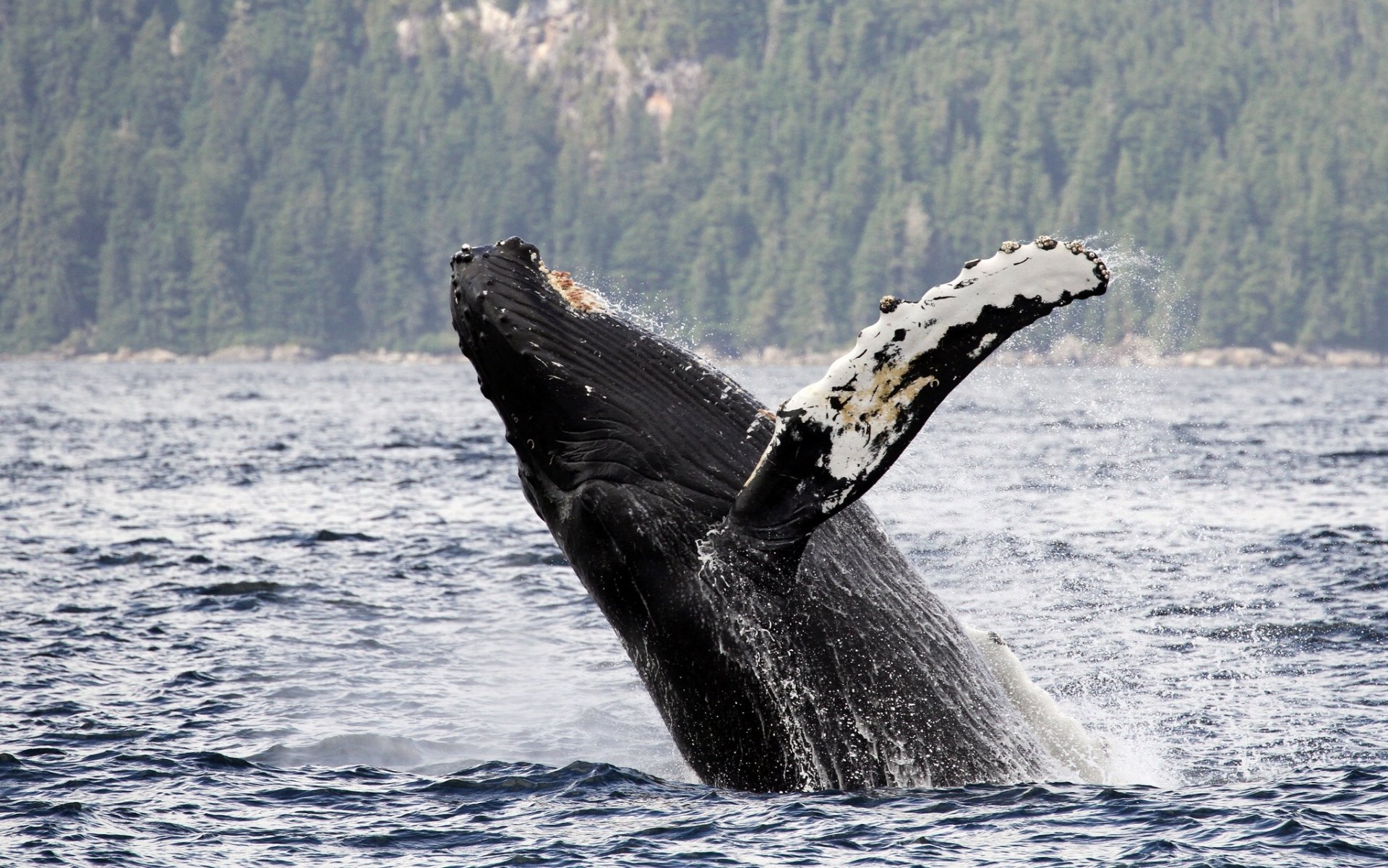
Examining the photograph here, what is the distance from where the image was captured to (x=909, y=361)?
5742mm

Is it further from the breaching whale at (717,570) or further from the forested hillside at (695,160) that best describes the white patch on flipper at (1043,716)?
the forested hillside at (695,160)

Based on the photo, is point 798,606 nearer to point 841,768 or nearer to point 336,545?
point 841,768

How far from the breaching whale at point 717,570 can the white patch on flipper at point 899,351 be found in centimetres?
39

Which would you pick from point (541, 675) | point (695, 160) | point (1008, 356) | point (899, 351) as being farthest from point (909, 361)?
point (695, 160)

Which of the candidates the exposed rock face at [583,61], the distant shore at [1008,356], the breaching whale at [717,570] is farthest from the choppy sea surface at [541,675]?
the exposed rock face at [583,61]

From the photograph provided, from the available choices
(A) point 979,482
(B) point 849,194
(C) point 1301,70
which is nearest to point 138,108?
(B) point 849,194

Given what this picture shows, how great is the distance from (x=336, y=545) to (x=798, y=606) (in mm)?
11098

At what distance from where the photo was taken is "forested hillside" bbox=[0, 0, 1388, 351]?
436ft

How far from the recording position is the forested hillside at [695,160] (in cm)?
13288

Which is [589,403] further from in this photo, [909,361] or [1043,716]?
[1043,716]

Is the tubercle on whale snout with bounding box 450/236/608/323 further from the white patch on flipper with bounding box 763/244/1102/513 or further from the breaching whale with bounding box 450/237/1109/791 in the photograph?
the white patch on flipper with bounding box 763/244/1102/513

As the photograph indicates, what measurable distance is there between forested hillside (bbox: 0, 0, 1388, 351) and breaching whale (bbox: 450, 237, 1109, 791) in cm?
10600

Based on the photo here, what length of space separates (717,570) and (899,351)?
114 cm

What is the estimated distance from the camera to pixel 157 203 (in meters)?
169
